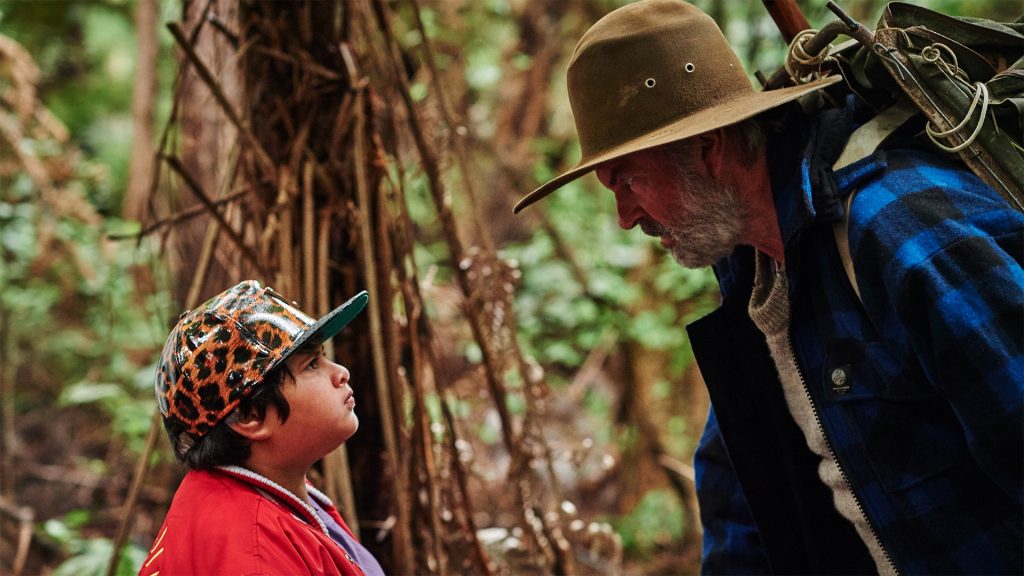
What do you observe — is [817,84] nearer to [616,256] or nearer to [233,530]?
[233,530]

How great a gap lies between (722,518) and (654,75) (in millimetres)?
1148

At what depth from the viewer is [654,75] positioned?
1.85m

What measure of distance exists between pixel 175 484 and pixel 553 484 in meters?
2.09

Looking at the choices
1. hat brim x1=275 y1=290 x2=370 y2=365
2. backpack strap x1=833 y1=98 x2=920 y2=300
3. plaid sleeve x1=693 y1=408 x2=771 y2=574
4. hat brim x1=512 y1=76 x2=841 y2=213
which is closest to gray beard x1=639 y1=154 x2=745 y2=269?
hat brim x1=512 y1=76 x2=841 y2=213

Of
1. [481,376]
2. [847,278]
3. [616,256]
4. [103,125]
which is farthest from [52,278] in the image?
[847,278]

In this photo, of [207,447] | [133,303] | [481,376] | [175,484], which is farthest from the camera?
[133,303]

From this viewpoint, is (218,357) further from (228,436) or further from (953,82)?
(953,82)

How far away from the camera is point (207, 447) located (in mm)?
1615

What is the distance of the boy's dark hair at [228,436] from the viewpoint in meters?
1.62

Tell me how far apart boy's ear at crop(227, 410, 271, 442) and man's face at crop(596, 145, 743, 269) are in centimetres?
85

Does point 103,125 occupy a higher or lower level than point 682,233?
higher

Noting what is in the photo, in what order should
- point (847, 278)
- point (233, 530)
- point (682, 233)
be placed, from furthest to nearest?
point (682, 233) → point (847, 278) → point (233, 530)

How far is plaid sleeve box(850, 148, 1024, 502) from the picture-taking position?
1.42 meters

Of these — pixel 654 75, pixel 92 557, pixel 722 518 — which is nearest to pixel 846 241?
pixel 654 75
